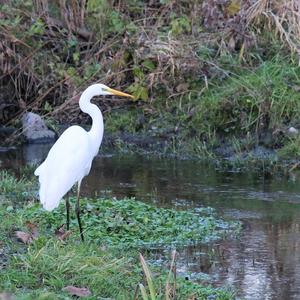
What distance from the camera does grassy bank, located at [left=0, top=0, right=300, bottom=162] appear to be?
12.0 metres

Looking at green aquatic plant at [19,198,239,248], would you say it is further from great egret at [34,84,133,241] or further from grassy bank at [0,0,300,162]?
grassy bank at [0,0,300,162]

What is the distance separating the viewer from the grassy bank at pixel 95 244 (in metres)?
5.79

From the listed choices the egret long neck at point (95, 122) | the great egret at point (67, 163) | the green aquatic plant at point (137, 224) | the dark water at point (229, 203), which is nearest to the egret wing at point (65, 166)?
the great egret at point (67, 163)

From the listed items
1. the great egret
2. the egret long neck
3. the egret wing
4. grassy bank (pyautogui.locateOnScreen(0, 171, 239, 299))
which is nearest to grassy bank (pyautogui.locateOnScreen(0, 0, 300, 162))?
grassy bank (pyautogui.locateOnScreen(0, 171, 239, 299))

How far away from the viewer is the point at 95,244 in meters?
7.29

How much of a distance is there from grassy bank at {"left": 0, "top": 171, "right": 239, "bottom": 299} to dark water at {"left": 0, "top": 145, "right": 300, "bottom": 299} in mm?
313

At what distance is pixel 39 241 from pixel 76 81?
22.3 ft

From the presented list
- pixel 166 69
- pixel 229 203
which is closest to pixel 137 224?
pixel 229 203

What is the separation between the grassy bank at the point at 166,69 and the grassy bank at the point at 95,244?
3022 mm

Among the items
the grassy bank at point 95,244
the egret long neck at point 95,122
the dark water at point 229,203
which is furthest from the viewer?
the egret long neck at point 95,122

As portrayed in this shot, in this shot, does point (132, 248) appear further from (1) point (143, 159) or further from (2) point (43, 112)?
(2) point (43, 112)

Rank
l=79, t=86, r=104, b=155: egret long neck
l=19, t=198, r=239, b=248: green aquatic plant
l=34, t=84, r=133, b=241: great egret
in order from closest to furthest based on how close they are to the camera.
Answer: l=34, t=84, r=133, b=241: great egret → l=19, t=198, r=239, b=248: green aquatic plant → l=79, t=86, r=104, b=155: egret long neck

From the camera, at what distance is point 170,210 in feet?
28.4

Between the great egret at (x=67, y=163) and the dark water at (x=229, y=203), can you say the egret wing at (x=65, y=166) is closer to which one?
the great egret at (x=67, y=163)
